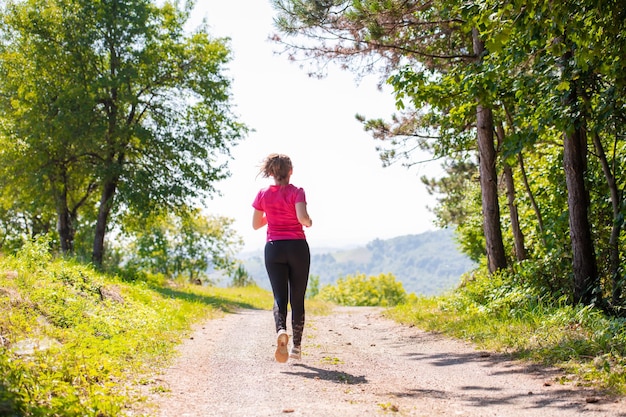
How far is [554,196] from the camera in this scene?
38.5 feet

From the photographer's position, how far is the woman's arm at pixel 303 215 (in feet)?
21.0

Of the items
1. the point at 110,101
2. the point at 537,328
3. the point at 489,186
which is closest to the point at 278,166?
the point at 537,328

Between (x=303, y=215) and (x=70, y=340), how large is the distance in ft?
8.87

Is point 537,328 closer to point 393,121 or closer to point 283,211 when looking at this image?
point 283,211

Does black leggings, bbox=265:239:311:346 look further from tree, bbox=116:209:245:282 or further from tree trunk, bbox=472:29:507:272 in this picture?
tree, bbox=116:209:245:282

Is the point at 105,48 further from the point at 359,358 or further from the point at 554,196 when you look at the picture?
the point at 359,358

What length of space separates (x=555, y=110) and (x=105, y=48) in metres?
17.3

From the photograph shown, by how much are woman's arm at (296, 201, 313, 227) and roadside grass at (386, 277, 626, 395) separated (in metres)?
2.82

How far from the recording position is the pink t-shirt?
257 inches

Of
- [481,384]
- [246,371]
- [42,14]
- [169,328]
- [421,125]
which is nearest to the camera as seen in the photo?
[481,384]

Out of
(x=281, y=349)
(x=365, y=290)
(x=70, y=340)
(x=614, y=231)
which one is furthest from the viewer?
(x=365, y=290)

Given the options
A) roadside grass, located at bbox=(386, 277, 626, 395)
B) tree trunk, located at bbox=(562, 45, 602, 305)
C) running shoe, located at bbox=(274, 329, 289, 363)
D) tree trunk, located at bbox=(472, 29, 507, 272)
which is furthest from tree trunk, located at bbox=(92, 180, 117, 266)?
running shoe, located at bbox=(274, 329, 289, 363)

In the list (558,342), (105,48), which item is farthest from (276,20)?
(105,48)

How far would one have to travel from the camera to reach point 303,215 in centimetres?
638
